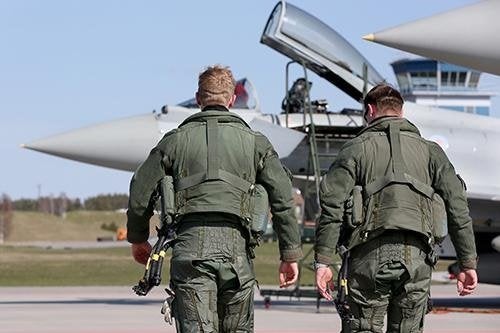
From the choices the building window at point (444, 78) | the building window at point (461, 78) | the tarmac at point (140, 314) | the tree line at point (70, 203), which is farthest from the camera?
the tree line at point (70, 203)

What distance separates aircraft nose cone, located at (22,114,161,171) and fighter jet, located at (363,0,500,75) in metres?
5.60

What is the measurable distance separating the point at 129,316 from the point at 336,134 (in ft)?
12.7

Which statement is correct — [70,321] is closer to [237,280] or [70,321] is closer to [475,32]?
[475,32]

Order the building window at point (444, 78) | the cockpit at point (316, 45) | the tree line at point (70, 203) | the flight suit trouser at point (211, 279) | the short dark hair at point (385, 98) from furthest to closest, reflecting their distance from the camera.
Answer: the tree line at point (70, 203) → the building window at point (444, 78) → the cockpit at point (316, 45) → the short dark hair at point (385, 98) → the flight suit trouser at point (211, 279)

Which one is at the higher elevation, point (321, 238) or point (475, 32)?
point (475, 32)

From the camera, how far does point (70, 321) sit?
14.7 metres

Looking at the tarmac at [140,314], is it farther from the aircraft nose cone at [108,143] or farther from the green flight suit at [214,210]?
the green flight suit at [214,210]

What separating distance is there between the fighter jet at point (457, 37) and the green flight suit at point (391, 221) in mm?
4843

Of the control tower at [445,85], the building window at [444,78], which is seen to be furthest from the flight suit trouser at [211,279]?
the building window at [444,78]

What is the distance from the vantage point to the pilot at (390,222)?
6742mm

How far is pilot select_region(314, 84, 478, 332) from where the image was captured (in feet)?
22.1

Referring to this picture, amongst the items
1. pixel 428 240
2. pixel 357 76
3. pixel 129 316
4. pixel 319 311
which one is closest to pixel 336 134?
pixel 357 76

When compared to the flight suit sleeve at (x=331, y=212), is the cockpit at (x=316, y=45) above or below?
above

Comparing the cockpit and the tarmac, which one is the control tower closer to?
the tarmac
